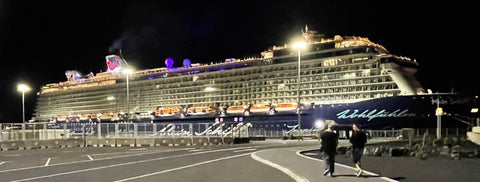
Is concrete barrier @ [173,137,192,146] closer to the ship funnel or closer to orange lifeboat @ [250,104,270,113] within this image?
orange lifeboat @ [250,104,270,113]

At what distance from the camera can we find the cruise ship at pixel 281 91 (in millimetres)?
46750

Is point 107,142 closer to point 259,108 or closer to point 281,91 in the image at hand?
point 259,108

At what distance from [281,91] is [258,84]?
4320 mm

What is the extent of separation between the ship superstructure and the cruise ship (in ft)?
0.39

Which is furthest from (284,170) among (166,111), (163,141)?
(166,111)

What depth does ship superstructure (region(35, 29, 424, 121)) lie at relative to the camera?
50469 mm

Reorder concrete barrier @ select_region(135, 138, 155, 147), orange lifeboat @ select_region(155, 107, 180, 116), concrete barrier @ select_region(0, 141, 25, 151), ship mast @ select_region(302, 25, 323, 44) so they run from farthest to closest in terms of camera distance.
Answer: orange lifeboat @ select_region(155, 107, 180, 116) < ship mast @ select_region(302, 25, 323, 44) < concrete barrier @ select_region(135, 138, 155, 147) < concrete barrier @ select_region(0, 141, 25, 151)

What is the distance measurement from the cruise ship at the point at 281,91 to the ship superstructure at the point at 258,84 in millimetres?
118

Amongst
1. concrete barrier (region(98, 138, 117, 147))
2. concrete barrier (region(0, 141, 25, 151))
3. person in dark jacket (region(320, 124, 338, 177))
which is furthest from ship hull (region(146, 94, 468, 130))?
person in dark jacket (region(320, 124, 338, 177))

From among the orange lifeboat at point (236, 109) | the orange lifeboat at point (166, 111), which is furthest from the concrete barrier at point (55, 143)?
the orange lifeboat at point (166, 111)

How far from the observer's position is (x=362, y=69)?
169ft

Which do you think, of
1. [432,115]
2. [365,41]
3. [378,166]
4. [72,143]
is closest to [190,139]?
[72,143]

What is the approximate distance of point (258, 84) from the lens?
6244cm

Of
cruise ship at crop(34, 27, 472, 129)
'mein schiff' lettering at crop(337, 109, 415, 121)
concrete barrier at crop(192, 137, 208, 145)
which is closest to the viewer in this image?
concrete barrier at crop(192, 137, 208, 145)
